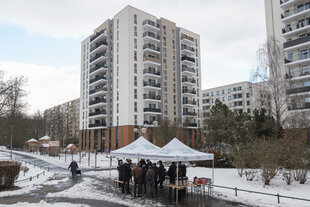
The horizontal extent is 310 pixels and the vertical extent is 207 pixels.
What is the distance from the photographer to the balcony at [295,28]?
41.1 metres

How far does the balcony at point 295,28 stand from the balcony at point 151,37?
27.0 metres

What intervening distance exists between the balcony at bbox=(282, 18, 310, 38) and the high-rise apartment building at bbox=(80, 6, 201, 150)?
72.6ft

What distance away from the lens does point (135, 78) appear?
5719 centimetres

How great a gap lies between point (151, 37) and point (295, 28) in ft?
95.1

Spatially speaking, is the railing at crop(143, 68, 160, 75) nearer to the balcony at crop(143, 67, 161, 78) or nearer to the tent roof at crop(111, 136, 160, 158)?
the balcony at crop(143, 67, 161, 78)

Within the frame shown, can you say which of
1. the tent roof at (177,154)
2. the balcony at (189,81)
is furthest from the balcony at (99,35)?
the tent roof at (177,154)

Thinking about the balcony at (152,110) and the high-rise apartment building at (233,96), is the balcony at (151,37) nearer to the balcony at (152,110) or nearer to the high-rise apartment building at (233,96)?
the balcony at (152,110)

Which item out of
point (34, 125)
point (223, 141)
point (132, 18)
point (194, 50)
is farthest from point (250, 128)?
point (34, 125)

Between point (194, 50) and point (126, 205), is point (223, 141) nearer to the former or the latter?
point (126, 205)

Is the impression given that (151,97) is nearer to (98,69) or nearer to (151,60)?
(151,60)

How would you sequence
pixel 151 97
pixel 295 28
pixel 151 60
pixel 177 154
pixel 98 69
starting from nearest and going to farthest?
1. pixel 177 154
2. pixel 295 28
3. pixel 151 97
4. pixel 151 60
5. pixel 98 69

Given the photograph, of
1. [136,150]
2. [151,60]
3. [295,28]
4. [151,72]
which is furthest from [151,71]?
[136,150]

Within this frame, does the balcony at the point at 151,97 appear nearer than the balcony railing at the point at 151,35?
Yes

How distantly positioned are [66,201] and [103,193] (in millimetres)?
2375
